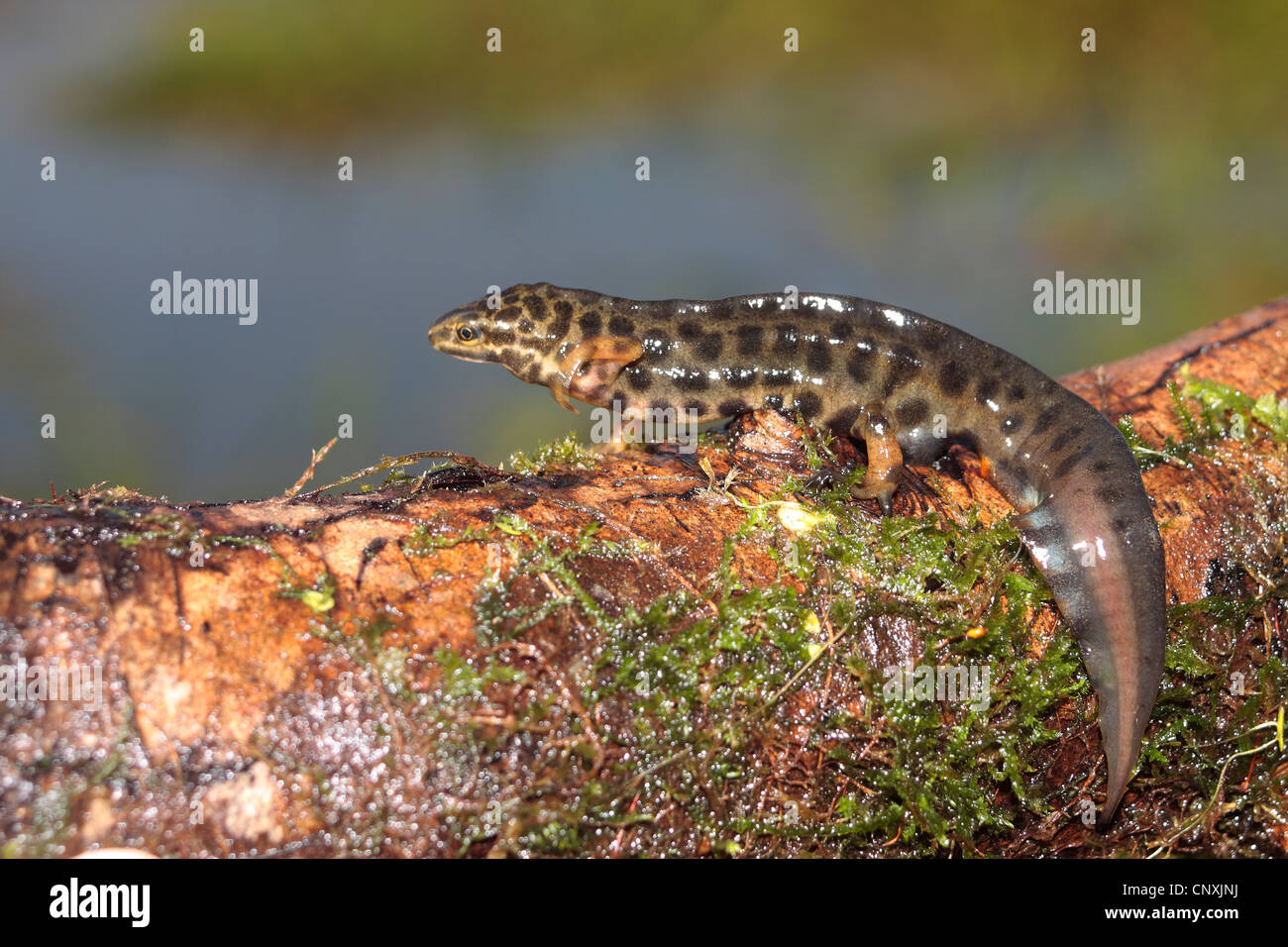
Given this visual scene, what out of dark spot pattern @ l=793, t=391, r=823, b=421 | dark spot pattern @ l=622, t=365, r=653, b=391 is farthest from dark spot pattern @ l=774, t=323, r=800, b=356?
dark spot pattern @ l=622, t=365, r=653, b=391

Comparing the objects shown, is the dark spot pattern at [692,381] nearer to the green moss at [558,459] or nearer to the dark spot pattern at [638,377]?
the dark spot pattern at [638,377]

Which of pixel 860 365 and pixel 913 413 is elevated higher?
pixel 860 365

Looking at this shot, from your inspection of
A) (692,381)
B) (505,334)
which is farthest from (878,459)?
(505,334)

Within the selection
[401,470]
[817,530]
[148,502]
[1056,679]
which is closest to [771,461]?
[817,530]

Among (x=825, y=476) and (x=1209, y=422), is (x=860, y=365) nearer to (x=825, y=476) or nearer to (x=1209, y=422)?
(x=825, y=476)

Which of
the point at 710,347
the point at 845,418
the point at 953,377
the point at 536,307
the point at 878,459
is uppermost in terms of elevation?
the point at 536,307

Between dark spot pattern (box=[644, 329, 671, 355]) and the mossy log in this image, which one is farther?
dark spot pattern (box=[644, 329, 671, 355])

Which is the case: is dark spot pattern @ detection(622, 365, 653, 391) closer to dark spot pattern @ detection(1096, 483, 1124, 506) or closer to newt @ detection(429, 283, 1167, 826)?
newt @ detection(429, 283, 1167, 826)
